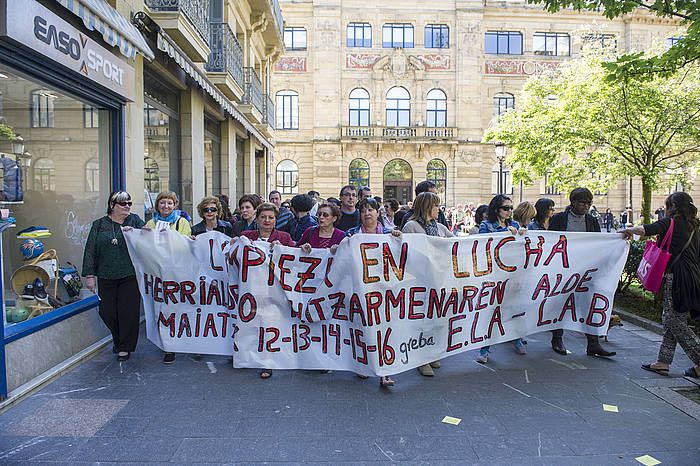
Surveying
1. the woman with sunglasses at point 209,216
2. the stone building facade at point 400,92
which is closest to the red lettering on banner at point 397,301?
the woman with sunglasses at point 209,216

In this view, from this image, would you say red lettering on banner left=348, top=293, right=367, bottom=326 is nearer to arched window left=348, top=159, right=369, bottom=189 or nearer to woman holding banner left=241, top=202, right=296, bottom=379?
woman holding banner left=241, top=202, right=296, bottom=379

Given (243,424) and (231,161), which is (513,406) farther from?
(231,161)

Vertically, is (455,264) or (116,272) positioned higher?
(455,264)

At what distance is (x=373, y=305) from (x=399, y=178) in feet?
112

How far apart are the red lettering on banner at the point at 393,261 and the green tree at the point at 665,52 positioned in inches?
200

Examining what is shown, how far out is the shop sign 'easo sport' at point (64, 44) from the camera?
15.3 feet

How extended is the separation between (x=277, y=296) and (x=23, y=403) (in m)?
2.41

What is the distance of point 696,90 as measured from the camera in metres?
14.4

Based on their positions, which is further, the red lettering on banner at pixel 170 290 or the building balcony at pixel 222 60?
the building balcony at pixel 222 60

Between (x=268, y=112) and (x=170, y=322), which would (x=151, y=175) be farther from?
(x=268, y=112)

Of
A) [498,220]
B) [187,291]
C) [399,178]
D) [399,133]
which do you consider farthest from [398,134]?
[187,291]

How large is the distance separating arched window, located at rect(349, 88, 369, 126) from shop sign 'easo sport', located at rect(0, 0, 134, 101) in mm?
31960

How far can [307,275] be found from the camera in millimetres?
5457

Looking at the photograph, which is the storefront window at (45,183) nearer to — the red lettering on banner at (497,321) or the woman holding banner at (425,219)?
the woman holding banner at (425,219)
